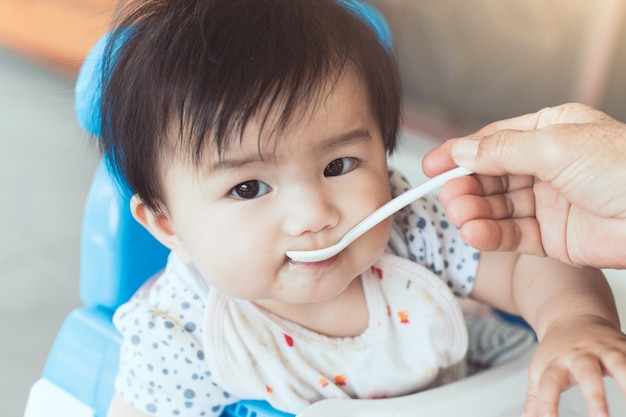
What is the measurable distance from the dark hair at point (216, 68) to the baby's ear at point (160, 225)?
0.05 metres

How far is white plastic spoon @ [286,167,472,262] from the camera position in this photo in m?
0.62

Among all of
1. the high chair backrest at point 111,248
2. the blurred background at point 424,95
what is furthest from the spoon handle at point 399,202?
the blurred background at point 424,95

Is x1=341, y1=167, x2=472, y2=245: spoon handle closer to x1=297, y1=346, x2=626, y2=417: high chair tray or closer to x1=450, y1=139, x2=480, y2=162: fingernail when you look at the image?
x1=450, y1=139, x2=480, y2=162: fingernail

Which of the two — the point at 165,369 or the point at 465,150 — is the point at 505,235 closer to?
the point at 465,150

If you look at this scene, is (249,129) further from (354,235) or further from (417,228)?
(417,228)

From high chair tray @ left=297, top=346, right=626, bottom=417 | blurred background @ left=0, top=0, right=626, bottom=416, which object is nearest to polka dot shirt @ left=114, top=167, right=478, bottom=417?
high chair tray @ left=297, top=346, right=626, bottom=417

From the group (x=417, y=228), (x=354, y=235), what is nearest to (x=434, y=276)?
(x=417, y=228)

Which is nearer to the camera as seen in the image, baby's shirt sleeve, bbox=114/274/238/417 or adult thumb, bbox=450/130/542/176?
adult thumb, bbox=450/130/542/176

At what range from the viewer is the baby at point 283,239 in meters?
0.59

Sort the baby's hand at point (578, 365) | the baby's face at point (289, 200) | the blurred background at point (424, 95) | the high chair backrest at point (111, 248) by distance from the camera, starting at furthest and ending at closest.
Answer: the blurred background at point (424, 95), the high chair backrest at point (111, 248), the baby's face at point (289, 200), the baby's hand at point (578, 365)

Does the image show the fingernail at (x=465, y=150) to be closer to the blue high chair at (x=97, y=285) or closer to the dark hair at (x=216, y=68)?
the dark hair at (x=216, y=68)

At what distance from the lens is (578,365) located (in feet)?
1.74

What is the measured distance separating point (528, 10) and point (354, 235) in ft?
4.17

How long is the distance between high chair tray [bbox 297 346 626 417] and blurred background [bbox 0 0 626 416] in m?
0.77
